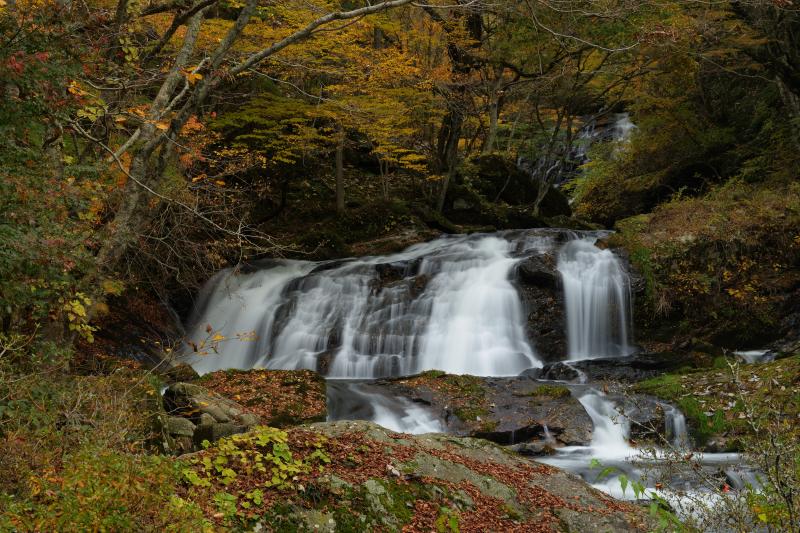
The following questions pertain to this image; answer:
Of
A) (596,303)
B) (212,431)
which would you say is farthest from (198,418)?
(596,303)

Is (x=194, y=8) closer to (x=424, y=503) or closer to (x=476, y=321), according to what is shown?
(x=424, y=503)

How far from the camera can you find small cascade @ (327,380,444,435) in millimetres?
8602

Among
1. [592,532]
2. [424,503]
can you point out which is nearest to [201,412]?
[424,503]

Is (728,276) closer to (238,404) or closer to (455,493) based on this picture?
(455,493)

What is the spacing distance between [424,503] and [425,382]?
537 cm

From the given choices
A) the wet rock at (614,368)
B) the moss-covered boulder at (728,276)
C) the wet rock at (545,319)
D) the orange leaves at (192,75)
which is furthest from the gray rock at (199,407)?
the moss-covered boulder at (728,276)

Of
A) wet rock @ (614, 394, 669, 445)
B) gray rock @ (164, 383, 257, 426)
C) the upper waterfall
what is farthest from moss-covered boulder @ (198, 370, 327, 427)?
wet rock @ (614, 394, 669, 445)

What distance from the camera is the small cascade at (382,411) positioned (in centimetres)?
860

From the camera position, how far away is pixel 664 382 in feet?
31.2

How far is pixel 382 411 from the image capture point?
8.98 metres

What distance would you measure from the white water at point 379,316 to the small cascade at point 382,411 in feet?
6.97

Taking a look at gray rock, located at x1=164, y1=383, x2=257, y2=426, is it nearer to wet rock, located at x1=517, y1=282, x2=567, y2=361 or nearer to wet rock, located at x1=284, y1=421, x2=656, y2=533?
wet rock, located at x1=284, y1=421, x2=656, y2=533

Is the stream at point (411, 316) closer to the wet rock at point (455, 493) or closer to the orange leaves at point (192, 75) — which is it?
the wet rock at point (455, 493)

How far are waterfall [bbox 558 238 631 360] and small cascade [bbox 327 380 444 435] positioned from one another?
4498mm
